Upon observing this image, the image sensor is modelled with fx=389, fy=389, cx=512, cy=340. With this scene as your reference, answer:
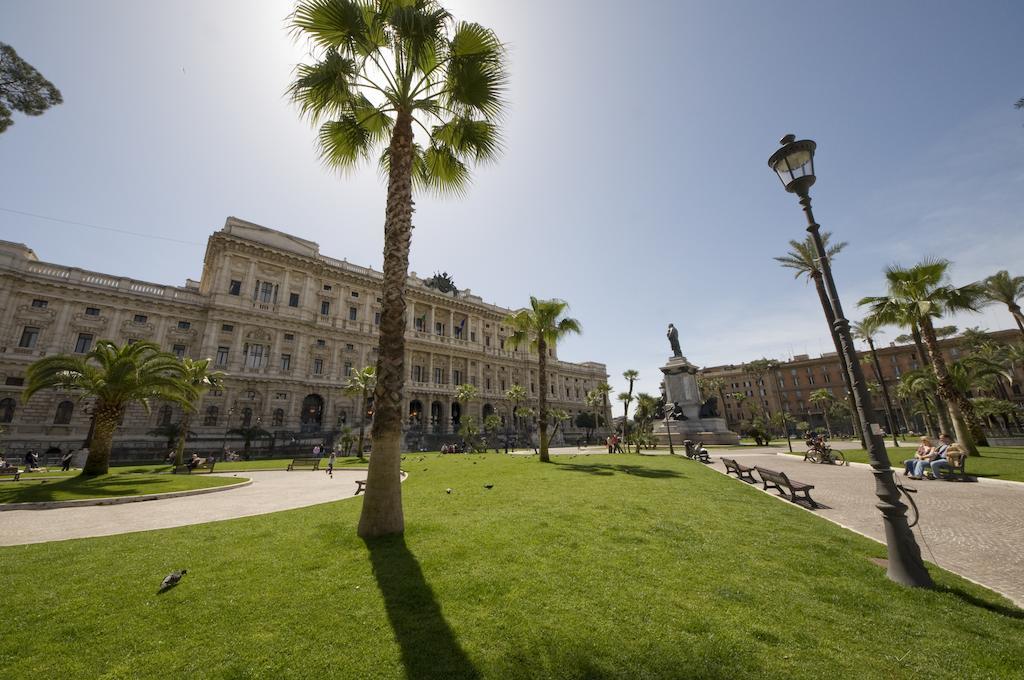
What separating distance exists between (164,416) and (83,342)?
9836 mm

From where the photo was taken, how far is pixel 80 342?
34.2 meters

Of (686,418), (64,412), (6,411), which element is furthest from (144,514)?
(6,411)

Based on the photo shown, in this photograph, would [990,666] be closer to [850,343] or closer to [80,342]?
[850,343]

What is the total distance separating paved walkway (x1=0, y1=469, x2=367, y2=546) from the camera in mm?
7508

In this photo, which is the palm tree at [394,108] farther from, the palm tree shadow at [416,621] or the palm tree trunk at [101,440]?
the palm tree trunk at [101,440]

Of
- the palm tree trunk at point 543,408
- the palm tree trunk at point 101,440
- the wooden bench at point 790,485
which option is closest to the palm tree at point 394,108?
the wooden bench at point 790,485

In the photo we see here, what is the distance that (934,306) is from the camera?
61.3ft

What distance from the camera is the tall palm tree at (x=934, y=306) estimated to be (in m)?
17.5

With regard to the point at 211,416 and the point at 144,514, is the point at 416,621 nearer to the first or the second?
the point at 144,514

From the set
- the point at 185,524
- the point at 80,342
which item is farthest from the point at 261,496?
the point at 80,342

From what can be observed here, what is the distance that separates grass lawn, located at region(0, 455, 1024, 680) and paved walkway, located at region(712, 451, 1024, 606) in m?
0.78

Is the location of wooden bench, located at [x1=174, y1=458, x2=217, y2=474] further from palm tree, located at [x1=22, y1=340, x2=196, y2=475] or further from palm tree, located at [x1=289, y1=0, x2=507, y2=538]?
palm tree, located at [x1=289, y1=0, x2=507, y2=538]

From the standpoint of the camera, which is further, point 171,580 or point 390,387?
point 390,387

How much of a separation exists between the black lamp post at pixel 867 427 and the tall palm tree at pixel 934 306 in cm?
1865
